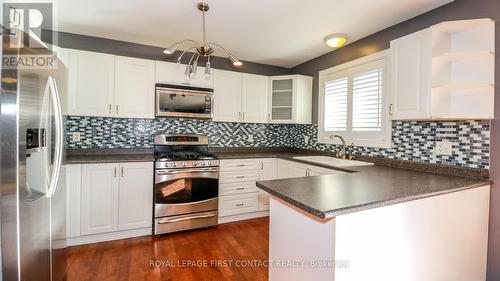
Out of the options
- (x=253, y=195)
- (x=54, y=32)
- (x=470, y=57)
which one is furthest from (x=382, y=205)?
(x=54, y=32)

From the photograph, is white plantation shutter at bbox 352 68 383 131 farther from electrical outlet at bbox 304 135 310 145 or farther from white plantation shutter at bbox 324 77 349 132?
electrical outlet at bbox 304 135 310 145

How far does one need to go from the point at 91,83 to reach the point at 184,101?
103 centimetres

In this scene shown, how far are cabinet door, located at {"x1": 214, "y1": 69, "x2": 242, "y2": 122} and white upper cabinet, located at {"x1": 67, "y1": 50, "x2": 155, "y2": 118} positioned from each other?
33.2 inches

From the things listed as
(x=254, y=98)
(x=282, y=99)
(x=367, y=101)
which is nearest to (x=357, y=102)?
(x=367, y=101)

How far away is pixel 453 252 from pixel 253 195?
222 cm

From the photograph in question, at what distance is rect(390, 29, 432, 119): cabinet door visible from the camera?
1.83 meters

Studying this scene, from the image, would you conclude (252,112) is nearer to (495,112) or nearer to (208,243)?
(208,243)

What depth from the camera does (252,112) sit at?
362cm

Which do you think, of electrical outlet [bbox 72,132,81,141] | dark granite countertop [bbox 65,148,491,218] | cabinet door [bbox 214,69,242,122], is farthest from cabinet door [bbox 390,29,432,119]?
electrical outlet [bbox 72,132,81,141]

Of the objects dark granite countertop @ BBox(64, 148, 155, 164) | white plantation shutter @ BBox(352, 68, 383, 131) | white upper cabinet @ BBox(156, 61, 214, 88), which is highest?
white upper cabinet @ BBox(156, 61, 214, 88)

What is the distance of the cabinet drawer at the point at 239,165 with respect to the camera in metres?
3.14

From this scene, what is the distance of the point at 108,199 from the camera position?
2.56 meters

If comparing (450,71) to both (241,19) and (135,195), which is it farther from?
(135,195)

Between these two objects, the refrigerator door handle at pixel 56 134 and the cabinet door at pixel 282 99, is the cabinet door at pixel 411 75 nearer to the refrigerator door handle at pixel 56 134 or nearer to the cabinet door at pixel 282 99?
the cabinet door at pixel 282 99
